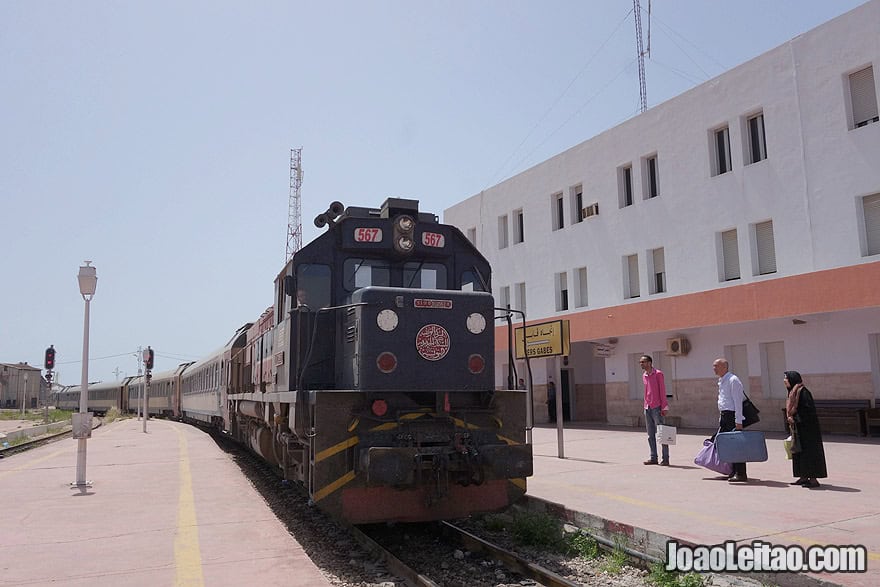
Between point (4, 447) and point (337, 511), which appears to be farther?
point (4, 447)

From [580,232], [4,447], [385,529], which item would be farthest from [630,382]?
[4,447]

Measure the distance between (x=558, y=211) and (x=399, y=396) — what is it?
1858 centimetres

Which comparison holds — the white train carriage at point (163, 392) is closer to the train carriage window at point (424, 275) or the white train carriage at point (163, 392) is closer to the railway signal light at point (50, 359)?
the railway signal light at point (50, 359)

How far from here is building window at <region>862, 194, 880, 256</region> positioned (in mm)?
14594

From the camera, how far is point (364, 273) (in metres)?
7.23

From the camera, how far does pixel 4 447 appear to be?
20156 mm

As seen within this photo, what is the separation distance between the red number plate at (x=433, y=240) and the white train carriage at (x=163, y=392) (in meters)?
24.7

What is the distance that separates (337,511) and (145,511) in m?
3.28

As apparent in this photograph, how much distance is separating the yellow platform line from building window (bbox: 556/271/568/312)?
621 inches

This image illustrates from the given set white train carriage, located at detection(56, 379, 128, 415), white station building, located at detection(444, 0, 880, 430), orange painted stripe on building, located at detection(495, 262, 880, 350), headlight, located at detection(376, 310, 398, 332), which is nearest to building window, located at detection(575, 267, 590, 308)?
white station building, located at detection(444, 0, 880, 430)

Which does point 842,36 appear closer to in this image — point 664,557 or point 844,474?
point 844,474

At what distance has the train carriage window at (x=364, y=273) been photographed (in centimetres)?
719

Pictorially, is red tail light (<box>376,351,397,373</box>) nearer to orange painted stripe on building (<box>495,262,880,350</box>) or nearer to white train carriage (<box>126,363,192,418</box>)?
orange painted stripe on building (<box>495,262,880,350</box>)

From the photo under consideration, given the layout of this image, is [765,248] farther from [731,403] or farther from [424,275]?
[424,275]
